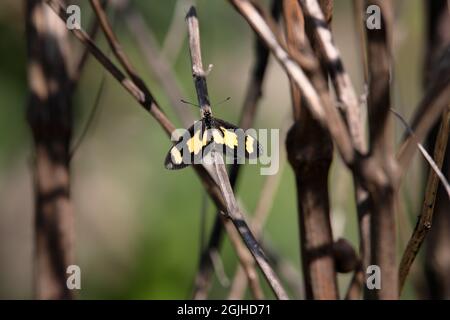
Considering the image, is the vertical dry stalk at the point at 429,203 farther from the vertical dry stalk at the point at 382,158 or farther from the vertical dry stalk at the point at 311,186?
the vertical dry stalk at the point at 311,186

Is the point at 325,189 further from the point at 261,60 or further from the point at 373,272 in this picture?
the point at 261,60

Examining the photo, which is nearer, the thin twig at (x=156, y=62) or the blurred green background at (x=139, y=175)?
the thin twig at (x=156, y=62)

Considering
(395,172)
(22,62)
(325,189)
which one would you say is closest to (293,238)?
(22,62)

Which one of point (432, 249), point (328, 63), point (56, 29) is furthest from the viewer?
point (432, 249)

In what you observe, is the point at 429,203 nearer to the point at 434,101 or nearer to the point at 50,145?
the point at 434,101

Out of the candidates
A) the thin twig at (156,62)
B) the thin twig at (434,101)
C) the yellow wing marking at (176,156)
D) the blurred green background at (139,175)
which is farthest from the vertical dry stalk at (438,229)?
the blurred green background at (139,175)
